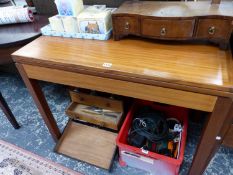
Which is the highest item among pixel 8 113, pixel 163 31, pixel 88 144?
pixel 163 31

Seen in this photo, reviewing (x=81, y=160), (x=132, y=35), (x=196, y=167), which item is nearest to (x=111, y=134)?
(x=81, y=160)

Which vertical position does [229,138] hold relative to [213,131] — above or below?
below

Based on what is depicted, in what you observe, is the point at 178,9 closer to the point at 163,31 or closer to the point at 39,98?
the point at 163,31

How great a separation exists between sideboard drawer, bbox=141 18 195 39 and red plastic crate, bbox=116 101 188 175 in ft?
1.70

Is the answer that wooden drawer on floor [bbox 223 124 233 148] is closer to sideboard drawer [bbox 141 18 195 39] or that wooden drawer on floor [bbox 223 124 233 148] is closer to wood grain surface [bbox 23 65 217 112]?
wood grain surface [bbox 23 65 217 112]

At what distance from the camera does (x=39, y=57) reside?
838 mm

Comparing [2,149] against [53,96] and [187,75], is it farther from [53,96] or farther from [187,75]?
[187,75]

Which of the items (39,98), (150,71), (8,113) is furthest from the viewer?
(8,113)

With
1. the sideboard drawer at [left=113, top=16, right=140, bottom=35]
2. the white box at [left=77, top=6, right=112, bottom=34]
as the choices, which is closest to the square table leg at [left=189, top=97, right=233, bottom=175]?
the sideboard drawer at [left=113, top=16, right=140, bottom=35]

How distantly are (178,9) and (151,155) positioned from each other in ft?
2.25

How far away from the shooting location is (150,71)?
693mm

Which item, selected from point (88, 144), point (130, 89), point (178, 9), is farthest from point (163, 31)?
point (88, 144)

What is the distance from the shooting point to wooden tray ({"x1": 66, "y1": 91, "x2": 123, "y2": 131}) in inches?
47.0

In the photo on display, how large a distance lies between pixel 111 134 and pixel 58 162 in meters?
0.37
